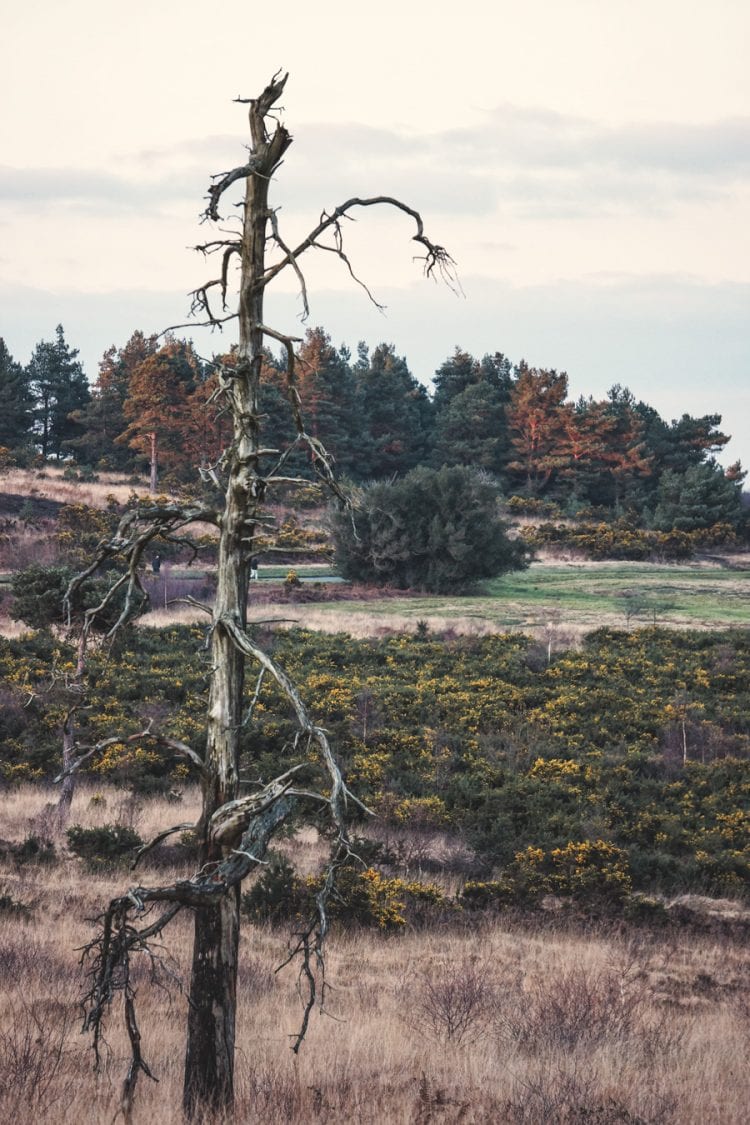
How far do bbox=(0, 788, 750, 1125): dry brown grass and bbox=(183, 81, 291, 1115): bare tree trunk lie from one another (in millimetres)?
483

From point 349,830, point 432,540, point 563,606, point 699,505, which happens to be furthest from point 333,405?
point 349,830

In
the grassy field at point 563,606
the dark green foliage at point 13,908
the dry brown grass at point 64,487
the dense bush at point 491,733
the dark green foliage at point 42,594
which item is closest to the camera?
the dark green foliage at point 13,908

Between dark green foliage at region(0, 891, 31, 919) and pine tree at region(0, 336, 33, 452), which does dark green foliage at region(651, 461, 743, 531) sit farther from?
dark green foliage at region(0, 891, 31, 919)

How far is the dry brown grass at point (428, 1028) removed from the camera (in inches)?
263

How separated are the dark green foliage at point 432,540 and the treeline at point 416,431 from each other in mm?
21573

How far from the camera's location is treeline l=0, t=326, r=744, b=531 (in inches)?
2552

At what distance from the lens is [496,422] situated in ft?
265

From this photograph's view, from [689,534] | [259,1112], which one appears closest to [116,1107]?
[259,1112]

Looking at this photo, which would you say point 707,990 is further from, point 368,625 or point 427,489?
point 427,489

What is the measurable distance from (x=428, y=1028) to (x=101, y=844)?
6561 millimetres

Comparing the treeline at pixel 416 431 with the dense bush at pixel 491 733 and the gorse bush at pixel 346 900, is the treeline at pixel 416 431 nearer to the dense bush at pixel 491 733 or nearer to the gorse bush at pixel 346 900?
the dense bush at pixel 491 733

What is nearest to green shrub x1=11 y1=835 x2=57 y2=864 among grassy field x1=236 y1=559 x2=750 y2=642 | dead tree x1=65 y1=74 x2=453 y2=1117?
dead tree x1=65 y1=74 x2=453 y2=1117

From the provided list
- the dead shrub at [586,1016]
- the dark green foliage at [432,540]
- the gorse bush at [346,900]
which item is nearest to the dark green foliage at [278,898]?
the gorse bush at [346,900]

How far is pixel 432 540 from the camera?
1736 inches
